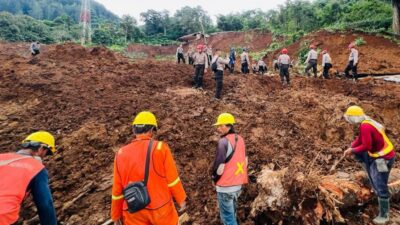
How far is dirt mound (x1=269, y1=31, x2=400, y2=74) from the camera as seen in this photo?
50.3ft

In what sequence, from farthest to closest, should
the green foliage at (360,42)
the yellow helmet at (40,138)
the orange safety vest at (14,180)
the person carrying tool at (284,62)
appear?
the green foliage at (360,42)
the person carrying tool at (284,62)
the yellow helmet at (40,138)
the orange safety vest at (14,180)

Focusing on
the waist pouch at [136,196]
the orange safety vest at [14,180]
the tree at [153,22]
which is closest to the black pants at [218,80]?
the waist pouch at [136,196]

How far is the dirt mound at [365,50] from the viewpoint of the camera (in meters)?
15.3

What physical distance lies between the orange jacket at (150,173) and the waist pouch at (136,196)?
7cm

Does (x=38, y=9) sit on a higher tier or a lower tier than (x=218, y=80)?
higher

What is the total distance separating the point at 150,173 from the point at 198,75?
24.2ft

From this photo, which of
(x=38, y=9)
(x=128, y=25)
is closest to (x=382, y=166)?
(x=128, y=25)

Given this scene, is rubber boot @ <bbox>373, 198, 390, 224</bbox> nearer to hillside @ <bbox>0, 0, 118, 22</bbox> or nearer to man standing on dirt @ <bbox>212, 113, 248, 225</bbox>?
man standing on dirt @ <bbox>212, 113, 248, 225</bbox>

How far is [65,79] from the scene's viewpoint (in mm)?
9469

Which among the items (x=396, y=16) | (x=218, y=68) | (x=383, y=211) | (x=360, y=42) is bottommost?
(x=383, y=211)

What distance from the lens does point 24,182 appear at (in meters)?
2.36

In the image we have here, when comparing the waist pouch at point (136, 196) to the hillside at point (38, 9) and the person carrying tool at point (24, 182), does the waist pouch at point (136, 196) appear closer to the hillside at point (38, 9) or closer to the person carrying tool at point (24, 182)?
the person carrying tool at point (24, 182)

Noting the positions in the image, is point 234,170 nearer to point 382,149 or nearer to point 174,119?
point 382,149

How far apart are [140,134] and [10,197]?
1.10m
